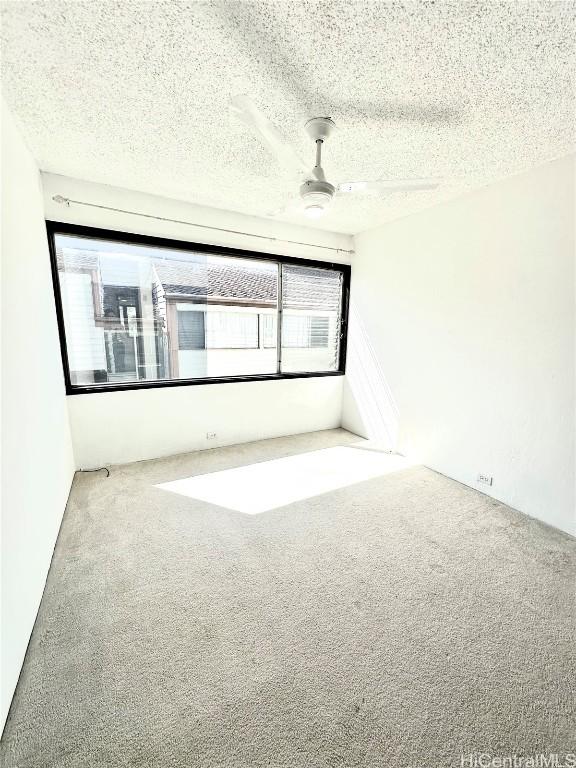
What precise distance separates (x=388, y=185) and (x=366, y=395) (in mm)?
2534

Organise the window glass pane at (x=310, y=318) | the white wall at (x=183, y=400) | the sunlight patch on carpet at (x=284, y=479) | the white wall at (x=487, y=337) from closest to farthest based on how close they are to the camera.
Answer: the white wall at (x=487, y=337) < the sunlight patch on carpet at (x=284, y=479) < the white wall at (x=183, y=400) < the window glass pane at (x=310, y=318)

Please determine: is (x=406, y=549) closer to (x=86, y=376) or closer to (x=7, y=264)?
(x=7, y=264)

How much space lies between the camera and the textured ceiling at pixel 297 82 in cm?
119

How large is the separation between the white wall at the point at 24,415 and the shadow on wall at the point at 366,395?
310cm

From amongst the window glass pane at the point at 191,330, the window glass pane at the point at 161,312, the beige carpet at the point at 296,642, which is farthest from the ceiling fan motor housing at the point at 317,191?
the beige carpet at the point at 296,642

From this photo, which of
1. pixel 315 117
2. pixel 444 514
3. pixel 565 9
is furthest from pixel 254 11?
pixel 444 514

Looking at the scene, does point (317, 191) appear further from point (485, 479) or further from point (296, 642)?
point (485, 479)

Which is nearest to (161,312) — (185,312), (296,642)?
(185,312)

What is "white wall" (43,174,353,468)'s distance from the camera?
9.21ft

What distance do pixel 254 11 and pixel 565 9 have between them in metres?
1.10

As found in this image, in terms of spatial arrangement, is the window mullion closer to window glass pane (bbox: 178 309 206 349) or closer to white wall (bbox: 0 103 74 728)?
window glass pane (bbox: 178 309 206 349)

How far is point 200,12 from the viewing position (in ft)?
3.87

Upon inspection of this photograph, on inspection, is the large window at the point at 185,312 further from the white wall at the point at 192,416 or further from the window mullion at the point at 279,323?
the white wall at the point at 192,416

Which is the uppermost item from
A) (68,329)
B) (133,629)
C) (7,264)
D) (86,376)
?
(7,264)
